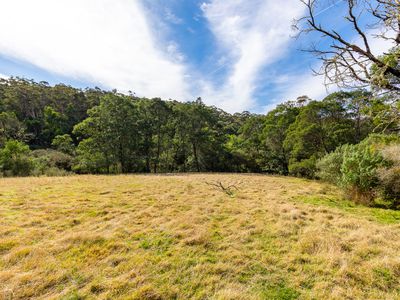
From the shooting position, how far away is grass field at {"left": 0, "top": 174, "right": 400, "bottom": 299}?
2.63 meters

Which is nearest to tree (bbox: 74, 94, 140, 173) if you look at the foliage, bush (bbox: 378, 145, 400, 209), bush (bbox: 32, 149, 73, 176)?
bush (bbox: 32, 149, 73, 176)

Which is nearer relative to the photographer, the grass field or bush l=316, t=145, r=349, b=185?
the grass field

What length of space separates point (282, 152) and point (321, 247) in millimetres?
20470

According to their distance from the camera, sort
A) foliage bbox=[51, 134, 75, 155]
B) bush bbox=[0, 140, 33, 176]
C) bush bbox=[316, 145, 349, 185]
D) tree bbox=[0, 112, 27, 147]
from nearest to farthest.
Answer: bush bbox=[316, 145, 349, 185]
bush bbox=[0, 140, 33, 176]
tree bbox=[0, 112, 27, 147]
foliage bbox=[51, 134, 75, 155]

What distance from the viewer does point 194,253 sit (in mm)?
3666

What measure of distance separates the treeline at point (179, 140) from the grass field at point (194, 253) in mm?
12637

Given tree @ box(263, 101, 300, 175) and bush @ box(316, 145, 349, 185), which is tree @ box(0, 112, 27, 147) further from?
bush @ box(316, 145, 349, 185)

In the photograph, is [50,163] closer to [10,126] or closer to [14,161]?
[14,161]

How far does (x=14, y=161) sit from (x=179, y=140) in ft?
51.5

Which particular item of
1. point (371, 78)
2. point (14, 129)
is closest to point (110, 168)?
point (14, 129)

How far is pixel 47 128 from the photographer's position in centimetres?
3316

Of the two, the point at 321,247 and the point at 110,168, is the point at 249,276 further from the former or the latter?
the point at 110,168

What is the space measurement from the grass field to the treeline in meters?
12.6

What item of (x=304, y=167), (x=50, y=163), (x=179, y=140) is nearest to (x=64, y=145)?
(x=50, y=163)
